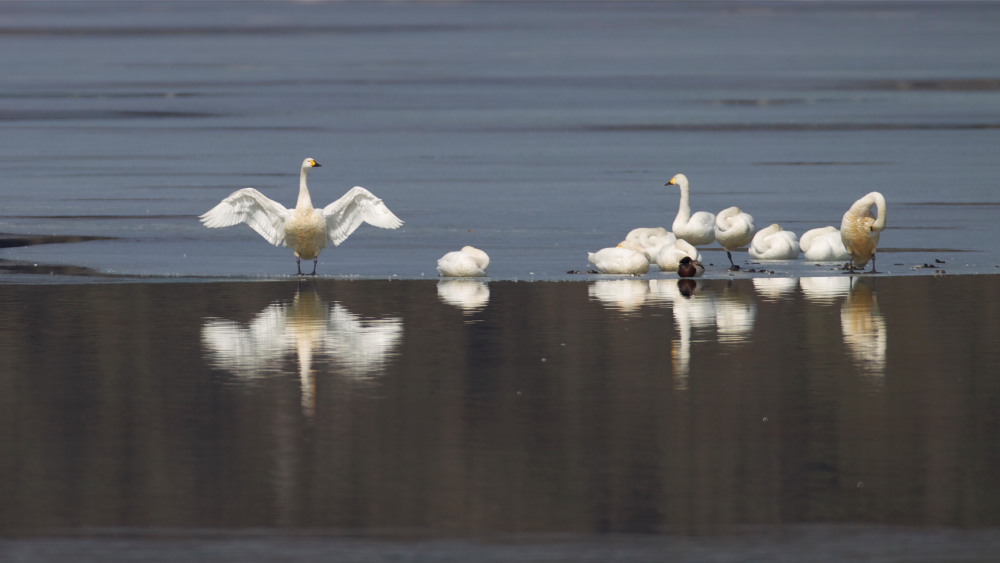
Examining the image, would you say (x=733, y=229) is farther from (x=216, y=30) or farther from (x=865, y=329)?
(x=216, y=30)

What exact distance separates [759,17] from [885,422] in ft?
310

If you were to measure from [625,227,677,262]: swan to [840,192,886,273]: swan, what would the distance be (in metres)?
1.47

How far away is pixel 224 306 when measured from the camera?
12.2 m

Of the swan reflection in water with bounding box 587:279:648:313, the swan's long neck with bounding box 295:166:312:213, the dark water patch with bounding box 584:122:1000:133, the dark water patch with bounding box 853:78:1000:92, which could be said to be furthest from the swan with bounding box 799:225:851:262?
the dark water patch with bounding box 853:78:1000:92

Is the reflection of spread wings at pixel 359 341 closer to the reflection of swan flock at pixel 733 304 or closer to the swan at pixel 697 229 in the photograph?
the reflection of swan flock at pixel 733 304

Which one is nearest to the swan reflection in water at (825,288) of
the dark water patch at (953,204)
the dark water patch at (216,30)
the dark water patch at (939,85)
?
the dark water patch at (953,204)

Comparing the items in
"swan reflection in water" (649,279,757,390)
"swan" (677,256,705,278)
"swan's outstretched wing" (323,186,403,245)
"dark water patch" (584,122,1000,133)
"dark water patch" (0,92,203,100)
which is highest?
"dark water patch" (0,92,203,100)

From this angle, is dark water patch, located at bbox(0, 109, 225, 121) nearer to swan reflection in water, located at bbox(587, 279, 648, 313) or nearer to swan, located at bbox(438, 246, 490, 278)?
swan, located at bbox(438, 246, 490, 278)

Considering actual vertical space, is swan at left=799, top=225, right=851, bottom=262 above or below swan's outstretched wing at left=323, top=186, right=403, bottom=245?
below

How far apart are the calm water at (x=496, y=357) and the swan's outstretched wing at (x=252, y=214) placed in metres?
0.32

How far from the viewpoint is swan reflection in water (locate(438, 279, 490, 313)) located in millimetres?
12234

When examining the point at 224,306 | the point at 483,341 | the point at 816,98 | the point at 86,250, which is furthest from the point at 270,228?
the point at 816,98

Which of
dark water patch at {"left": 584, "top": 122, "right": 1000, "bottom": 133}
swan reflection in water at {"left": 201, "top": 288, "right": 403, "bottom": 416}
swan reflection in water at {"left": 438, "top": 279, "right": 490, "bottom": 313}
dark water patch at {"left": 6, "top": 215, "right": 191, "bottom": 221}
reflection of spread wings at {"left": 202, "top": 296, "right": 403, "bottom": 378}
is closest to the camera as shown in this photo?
swan reflection in water at {"left": 201, "top": 288, "right": 403, "bottom": 416}

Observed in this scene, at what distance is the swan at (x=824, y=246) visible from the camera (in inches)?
579
